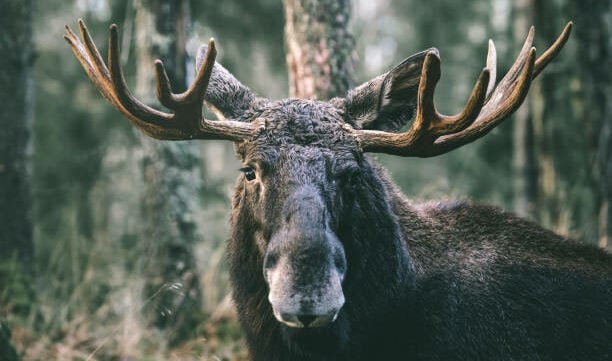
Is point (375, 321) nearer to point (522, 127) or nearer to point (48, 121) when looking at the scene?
point (522, 127)

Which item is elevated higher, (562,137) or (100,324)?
(562,137)

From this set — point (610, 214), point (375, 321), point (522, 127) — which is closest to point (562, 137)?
point (522, 127)

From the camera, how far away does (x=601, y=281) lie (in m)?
4.18

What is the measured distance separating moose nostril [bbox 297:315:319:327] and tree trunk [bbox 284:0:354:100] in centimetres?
289

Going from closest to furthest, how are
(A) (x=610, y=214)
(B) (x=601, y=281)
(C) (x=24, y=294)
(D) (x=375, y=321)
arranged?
(D) (x=375, y=321) → (B) (x=601, y=281) → (C) (x=24, y=294) → (A) (x=610, y=214)

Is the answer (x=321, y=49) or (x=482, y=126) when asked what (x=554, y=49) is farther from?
(x=321, y=49)

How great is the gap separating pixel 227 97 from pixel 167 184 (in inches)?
94.1

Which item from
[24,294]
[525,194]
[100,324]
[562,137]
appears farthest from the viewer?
[562,137]

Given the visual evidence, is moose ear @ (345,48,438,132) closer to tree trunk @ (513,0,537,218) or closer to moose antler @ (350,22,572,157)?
moose antler @ (350,22,572,157)

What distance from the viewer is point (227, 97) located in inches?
173

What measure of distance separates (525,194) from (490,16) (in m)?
12.7

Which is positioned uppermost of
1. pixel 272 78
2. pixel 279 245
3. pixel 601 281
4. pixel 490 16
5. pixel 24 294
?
pixel 490 16

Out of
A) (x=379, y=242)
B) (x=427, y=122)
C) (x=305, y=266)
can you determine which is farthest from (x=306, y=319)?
(x=427, y=122)

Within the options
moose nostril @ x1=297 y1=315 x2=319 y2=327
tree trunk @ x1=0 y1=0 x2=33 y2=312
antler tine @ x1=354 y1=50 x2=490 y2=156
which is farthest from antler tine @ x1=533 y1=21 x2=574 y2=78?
tree trunk @ x1=0 y1=0 x2=33 y2=312
